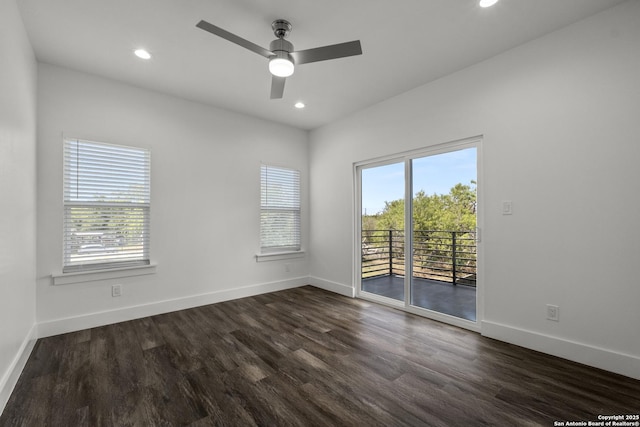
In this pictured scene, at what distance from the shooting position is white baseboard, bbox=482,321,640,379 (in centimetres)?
215

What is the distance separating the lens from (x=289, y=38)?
8.49ft

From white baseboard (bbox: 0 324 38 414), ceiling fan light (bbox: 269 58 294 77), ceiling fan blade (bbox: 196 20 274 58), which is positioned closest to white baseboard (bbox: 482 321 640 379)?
ceiling fan light (bbox: 269 58 294 77)

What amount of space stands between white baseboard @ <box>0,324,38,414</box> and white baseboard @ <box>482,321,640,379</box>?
3.93m

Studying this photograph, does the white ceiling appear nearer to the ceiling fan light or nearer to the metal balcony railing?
the ceiling fan light

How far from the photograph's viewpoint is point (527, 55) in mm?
2660

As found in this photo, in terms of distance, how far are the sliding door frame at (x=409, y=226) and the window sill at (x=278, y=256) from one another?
3.60 feet

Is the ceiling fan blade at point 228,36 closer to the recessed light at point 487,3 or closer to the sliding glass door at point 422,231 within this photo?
the recessed light at point 487,3

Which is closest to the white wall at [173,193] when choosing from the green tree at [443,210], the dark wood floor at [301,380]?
the dark wood floor at [301,380]

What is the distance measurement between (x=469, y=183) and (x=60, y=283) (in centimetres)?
455

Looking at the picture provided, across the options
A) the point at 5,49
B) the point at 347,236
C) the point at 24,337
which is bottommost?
the point at 24,337

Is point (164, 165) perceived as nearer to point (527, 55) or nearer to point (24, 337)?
point (24, 337)

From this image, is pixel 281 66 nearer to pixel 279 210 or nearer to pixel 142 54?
pixel 142 54

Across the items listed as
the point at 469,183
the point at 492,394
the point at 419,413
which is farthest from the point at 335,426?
the point at 469,183

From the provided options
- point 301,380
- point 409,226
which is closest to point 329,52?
point 409,226
